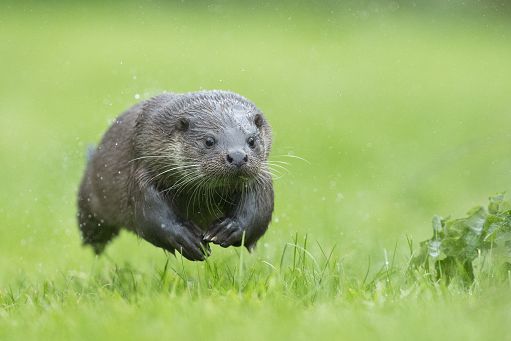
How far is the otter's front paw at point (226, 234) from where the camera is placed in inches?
219

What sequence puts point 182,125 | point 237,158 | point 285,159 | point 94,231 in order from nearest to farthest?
point 237,158, point 182,125, point 94,231, point 285,159

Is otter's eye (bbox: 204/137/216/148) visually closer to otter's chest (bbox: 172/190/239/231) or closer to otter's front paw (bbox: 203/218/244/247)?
otter's chest (bbox: 172/190/239/231)

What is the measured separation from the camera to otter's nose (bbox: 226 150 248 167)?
540 cm

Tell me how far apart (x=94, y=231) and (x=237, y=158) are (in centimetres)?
224

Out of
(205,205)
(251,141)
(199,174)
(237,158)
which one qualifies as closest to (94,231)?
(205,205)

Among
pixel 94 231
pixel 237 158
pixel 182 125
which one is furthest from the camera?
pixel 94 231

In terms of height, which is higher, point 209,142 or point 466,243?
point 209,142

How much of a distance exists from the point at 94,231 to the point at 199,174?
1974 millimetres

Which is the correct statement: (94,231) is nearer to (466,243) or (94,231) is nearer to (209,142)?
(209,142)

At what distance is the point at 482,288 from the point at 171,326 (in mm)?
1584

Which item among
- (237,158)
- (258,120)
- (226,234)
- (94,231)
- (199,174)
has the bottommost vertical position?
(94,231)

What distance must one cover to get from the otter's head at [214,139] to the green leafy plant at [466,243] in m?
0.96

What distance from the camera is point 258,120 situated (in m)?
5.86

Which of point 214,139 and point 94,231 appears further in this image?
point 94,231
